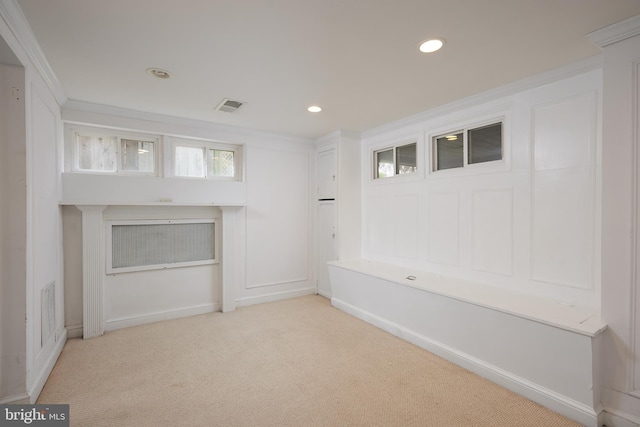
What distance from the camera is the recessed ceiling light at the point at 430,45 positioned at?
1998 millimetres

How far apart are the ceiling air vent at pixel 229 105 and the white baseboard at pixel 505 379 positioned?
2801 mm

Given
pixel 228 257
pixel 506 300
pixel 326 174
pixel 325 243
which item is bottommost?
pixel 506 300

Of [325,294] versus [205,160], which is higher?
[205,160]

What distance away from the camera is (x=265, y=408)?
2047mm

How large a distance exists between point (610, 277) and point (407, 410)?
155 cm

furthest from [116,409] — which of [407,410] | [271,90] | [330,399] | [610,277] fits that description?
[610,277]

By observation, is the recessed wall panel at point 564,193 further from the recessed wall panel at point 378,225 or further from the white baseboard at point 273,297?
the white baseboard at point 273,297

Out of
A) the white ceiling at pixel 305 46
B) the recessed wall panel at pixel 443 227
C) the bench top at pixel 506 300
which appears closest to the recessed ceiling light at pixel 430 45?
the white ceiling at pixel 305 46

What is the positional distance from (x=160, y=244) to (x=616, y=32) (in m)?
4.43

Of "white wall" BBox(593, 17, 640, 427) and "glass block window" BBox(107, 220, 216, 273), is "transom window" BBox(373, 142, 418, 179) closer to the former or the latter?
"white wall" BBox(593, 17, 640, 427)

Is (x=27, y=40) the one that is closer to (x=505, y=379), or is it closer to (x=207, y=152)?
(x=207, y=152)

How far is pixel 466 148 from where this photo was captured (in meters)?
3.13

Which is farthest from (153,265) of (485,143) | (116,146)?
(485,143)

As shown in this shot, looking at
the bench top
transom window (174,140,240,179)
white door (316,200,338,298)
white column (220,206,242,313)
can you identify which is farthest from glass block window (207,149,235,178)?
the bench top
